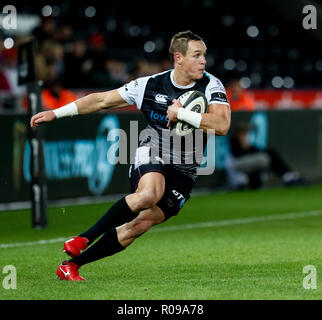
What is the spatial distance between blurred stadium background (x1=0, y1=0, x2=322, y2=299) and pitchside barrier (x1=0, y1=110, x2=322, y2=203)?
0.06 feet

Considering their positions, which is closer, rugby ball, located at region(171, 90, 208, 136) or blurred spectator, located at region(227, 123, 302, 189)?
rugby ball, located at region(171, 90, 208, 136)

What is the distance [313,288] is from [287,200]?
8571 mm

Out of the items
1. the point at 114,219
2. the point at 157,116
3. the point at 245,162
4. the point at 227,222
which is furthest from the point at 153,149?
the point at 245,162

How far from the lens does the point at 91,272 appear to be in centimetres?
812

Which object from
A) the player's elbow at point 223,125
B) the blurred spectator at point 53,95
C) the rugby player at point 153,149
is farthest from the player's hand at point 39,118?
the blurred spectator at point 53,95

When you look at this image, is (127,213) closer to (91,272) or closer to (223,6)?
(91,272)

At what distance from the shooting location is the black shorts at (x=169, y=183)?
25.3 feet

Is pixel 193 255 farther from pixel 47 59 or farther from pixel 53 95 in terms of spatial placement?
pixel 47 59

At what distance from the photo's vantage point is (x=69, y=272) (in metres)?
7.53

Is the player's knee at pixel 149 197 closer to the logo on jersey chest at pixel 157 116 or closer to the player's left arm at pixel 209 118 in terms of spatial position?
the player's left arm at pixel 209 118

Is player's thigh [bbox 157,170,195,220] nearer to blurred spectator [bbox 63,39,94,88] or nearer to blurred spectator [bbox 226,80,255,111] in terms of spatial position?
blurred spectator [bbox 63,39,94,88]

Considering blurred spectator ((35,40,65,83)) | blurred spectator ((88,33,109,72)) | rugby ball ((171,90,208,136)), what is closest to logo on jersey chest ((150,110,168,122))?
rugby ball ((171,90,208,136))

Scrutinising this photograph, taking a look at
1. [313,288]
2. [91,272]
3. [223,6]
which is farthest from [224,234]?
[223,6]

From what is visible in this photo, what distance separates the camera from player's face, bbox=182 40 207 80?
25.6ft
